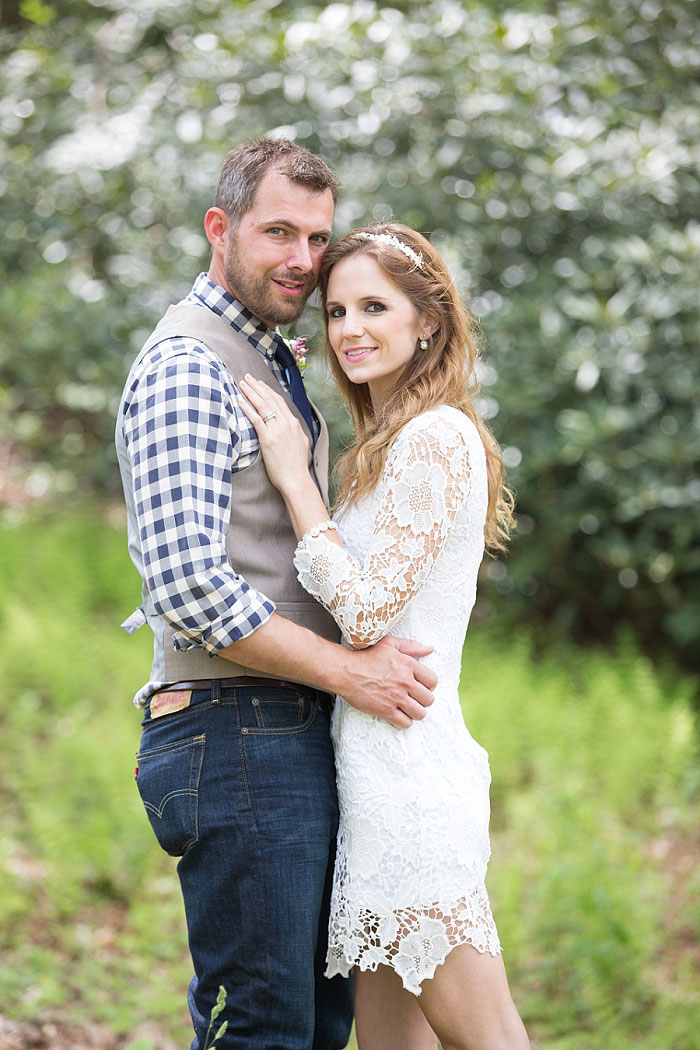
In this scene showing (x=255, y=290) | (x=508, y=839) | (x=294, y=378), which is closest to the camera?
(x=255, y=290)

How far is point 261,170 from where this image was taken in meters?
2.25

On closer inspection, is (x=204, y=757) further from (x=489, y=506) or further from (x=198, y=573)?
(x=489, y=506)

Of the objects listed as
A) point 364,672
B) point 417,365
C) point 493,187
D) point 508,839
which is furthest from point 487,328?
point 364,672

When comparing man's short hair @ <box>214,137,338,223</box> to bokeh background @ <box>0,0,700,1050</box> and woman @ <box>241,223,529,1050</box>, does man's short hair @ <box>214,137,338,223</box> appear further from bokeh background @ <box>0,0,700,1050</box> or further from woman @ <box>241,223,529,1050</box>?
bokeh background @ <box>0,0,700,1050</box>

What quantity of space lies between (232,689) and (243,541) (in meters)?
0.30

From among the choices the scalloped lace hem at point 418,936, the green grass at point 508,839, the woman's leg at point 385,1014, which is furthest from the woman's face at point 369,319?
the green grass at point 508,839

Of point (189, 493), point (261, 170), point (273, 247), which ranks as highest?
point (261, 170)

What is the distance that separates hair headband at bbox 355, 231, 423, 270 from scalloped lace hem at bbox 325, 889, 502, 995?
4.36ft

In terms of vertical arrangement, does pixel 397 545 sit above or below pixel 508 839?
above

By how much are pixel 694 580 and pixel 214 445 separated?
4595 millimetres

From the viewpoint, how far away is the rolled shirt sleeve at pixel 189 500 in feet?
6.37

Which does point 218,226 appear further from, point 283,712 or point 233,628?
point 283,712

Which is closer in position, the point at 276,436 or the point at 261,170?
the point at 276,436

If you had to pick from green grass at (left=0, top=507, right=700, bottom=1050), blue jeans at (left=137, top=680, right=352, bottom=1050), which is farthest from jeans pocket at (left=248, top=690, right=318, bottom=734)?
green grass at (left=0, top=507, right=700, bottom=1050)
